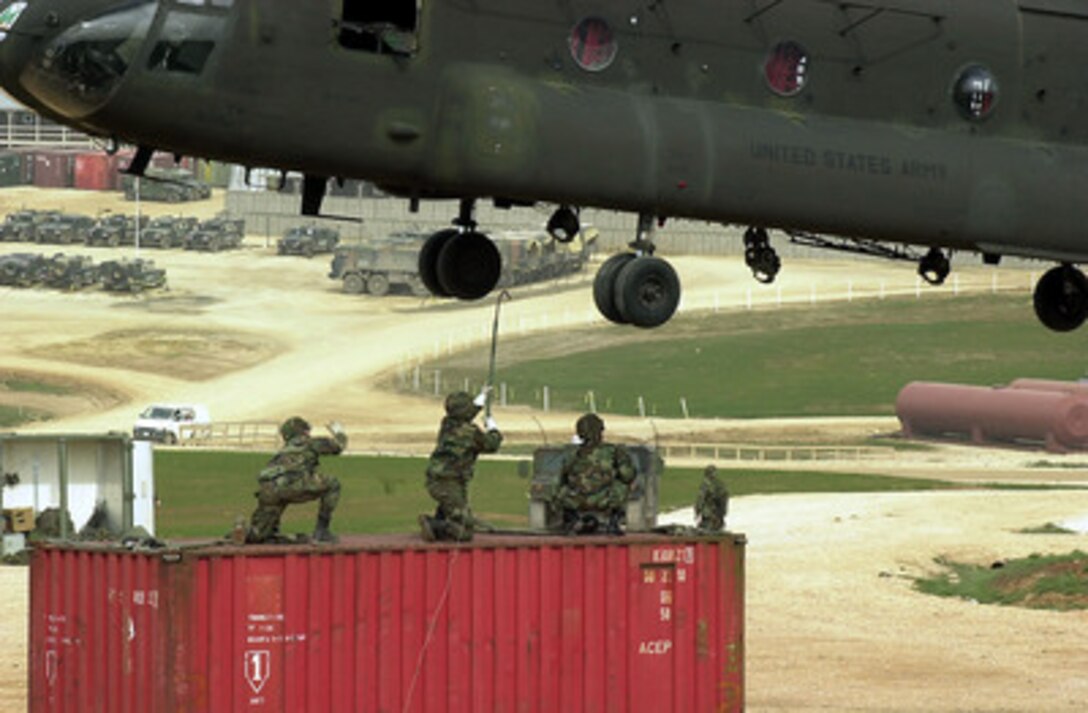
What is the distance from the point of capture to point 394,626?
2430 cm

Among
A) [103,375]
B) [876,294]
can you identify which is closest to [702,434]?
[103,375]

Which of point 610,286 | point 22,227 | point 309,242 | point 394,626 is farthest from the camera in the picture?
point 22,227

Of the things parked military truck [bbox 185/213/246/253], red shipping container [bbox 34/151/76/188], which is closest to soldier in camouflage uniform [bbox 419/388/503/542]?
parked military truck [bbox 185/213/246/253]

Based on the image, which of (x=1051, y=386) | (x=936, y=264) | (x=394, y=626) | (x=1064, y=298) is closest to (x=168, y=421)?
(x=1051, y=386)

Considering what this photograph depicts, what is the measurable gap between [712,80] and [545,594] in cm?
551

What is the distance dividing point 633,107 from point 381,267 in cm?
8143

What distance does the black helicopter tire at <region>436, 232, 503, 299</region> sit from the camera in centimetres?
2314

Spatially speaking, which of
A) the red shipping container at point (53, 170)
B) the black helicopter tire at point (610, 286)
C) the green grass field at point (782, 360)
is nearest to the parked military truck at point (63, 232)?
the red shipping container at point (53, 170)

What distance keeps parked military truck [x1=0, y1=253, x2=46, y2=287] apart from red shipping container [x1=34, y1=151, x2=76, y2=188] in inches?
1352

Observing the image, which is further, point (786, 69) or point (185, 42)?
point (786, 69)

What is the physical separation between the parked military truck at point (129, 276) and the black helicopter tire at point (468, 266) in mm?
82533

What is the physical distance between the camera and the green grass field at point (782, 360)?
278ft

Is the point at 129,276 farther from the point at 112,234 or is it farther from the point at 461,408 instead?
the point at 461,408

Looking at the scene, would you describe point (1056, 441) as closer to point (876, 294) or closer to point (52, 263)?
point (876, 294)
